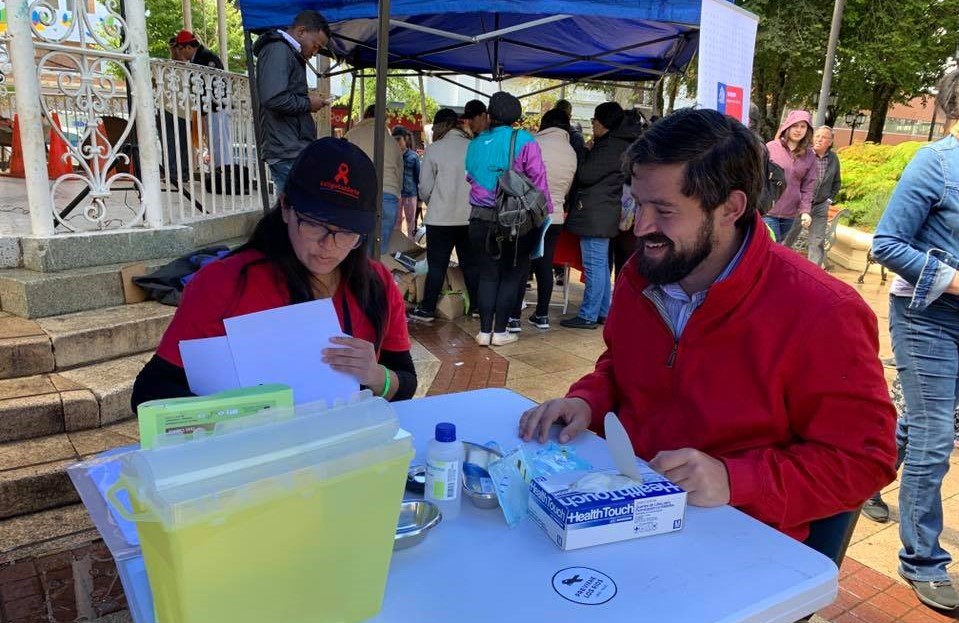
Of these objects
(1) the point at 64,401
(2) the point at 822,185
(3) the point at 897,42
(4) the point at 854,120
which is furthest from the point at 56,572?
(4) the point at 854,120

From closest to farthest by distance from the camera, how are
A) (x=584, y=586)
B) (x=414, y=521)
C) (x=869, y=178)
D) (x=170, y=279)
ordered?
1. (x=584, y=586)
2. (x=414, y=521)
3. (x=170, y=279)
4. (x=869, y=178)

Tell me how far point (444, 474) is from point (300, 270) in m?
0.84

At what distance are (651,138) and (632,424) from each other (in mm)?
776

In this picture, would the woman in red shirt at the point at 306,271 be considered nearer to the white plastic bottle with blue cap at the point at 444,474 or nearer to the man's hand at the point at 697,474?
the white plastic bottle with blue cap at the point at 444,474

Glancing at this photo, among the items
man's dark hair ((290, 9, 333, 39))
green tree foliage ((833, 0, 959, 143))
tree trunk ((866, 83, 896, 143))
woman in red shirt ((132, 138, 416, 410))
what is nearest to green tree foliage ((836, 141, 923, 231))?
green tree foliage ((833, 0, 959, 143))

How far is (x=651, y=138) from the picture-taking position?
1628 mm

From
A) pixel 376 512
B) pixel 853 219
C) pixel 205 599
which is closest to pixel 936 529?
pixel 376 512

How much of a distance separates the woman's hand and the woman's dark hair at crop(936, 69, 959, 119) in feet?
7.37

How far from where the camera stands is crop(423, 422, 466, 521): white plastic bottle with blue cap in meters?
1.26

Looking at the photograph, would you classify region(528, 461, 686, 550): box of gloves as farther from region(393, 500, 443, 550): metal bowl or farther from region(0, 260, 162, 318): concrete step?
region(0, 260, 162, 318): concrete step

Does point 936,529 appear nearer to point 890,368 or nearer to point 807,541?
point 807,541

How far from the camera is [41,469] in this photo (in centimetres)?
270

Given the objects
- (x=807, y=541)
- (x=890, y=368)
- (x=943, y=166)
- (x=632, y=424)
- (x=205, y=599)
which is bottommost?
(x=890, y=368)

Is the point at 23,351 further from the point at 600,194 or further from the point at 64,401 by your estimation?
the point at 600,194
